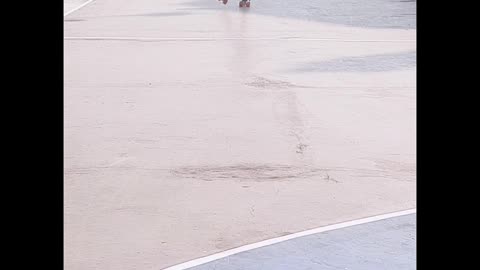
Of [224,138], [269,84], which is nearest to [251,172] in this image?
[224,138]

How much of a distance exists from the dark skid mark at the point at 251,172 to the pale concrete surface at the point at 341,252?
7.10 ft

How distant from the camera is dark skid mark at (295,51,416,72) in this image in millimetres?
18594

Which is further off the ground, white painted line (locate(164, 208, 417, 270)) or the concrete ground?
white painted line (locate(164, 208, 417, 270))

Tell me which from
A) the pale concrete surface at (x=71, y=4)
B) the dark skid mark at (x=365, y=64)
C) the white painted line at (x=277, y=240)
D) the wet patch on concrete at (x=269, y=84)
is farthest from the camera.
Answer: the pale concrete surface at (x=71, y=4)

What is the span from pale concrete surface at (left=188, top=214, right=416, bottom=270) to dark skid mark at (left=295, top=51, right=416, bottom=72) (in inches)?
418

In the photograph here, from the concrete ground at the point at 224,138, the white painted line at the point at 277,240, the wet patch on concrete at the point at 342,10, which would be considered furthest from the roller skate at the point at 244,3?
the white painted line at the point at 277,240

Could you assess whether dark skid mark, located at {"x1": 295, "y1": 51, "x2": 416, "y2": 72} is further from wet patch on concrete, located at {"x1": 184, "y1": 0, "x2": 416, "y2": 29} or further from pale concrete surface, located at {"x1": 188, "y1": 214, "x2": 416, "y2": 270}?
pale concrete surface, located at {"x1": 188, "y1": 214, "x2": 416, "y2": 270}

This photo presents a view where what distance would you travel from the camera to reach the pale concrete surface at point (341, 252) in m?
6.93

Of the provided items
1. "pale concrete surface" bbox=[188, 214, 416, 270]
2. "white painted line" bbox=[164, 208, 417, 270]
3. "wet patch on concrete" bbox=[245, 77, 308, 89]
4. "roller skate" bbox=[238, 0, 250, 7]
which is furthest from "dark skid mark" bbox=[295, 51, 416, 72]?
"roller skate" bbox=[238, 0, 250, 7]

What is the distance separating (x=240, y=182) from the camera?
995 cm

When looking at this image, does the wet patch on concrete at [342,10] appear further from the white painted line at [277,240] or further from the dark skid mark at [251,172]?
the white painted line at [277,240]
